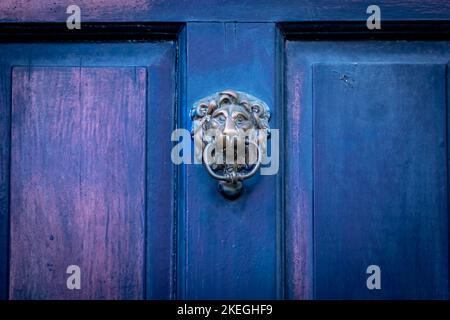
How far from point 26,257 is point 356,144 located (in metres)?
0.49

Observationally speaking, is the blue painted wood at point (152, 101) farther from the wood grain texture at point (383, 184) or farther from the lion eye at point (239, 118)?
the wood grain texture at point (383, 184)

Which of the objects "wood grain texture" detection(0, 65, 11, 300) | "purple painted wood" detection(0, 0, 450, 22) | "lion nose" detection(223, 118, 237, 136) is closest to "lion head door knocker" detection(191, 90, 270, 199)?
"lion nose" detection(223, 118, 237, 136)

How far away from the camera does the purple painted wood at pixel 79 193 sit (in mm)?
938

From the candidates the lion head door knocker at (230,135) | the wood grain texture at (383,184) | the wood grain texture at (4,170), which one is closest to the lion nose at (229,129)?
the lion head door knocker at (230,135)

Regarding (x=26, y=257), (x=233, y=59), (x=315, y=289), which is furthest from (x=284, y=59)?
(x=26, y=257)

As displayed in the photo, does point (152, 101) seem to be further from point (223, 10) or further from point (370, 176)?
point (370, 176)

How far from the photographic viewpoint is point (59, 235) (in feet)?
3.08

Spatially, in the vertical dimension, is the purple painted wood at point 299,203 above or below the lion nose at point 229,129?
below

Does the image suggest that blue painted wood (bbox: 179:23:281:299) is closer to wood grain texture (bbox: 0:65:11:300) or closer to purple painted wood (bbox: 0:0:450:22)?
purple painted wood (bbox: 0:0:450:22)

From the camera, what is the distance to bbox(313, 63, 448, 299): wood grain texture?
3.06 feet

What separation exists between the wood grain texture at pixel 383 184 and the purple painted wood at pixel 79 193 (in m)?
0.26

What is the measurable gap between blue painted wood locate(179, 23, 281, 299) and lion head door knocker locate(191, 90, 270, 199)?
0.06ft

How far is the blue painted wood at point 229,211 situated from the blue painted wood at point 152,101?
0.03 m
